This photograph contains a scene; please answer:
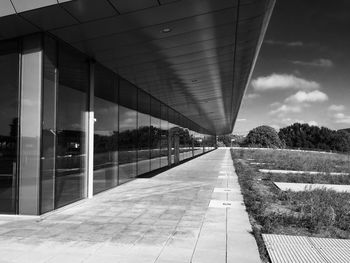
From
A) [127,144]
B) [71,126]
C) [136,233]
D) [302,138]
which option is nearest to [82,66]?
[71,126]

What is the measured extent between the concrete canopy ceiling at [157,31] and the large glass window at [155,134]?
203 inches

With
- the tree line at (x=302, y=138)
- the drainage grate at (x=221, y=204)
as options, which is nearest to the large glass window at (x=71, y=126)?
the drainage grate at (x=221, y=204)

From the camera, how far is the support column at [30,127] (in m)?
7.50

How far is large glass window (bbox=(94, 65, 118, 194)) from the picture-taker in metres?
10.6

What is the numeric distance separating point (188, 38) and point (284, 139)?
12712 centimetres

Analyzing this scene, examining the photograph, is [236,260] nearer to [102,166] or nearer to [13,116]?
[13,116]

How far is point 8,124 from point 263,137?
343 feet

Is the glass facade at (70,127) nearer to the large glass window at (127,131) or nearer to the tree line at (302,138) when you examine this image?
the large glass window at (127,131)

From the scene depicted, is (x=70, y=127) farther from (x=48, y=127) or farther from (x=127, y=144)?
(x=127, y=144)

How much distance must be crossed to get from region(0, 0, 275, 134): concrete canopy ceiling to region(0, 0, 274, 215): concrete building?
2cm

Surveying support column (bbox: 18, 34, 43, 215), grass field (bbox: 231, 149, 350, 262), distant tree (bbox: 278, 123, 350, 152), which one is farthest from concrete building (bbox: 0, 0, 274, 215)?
distant tree (bbox: 278, 123, 350, 152)

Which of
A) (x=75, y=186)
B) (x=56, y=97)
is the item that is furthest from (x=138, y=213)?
(x=56, y=97)

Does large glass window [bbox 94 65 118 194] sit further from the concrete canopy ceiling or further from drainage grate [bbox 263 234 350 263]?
drainage grate [bbox 263 234 350 263]

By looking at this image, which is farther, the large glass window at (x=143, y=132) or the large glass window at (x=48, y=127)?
the large glass window at (x=143, y=132)
